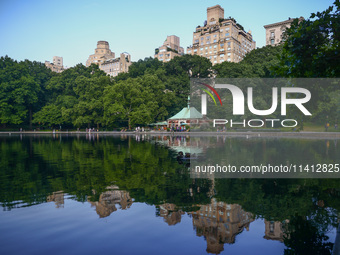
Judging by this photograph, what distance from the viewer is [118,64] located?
155625mm

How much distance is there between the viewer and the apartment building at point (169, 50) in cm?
14638

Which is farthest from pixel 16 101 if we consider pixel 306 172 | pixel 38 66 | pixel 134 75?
pixel 306 172

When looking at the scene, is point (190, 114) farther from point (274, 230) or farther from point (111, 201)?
point (274, 230)


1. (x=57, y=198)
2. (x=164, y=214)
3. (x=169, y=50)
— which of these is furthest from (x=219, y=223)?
(x=169, y=50)

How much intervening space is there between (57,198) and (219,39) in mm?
129954

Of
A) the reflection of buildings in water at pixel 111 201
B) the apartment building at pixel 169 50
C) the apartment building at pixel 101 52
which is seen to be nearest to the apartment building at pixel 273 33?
the apartment building at pixel 169 50

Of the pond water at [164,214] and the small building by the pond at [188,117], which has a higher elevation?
the small building by the pond at [188,117]

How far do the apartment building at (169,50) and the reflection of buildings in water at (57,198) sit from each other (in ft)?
446

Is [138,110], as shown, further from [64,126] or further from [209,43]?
[209,43]

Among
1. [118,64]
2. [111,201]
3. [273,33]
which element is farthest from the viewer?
[118,64]

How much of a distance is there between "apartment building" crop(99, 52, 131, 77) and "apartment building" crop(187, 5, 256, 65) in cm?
3628

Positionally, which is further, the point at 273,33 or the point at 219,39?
the point at 219,39

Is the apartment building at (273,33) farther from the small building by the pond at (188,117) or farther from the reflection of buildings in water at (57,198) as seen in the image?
the reflection of buildings in water at (57,198)

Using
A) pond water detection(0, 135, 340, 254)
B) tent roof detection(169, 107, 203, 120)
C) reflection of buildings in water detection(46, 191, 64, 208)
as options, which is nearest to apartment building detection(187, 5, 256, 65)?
tent roof detection(169, 107, 203, 120)
